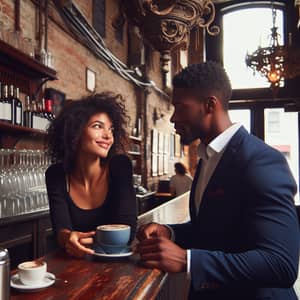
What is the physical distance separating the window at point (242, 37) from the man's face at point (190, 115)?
10.2 m

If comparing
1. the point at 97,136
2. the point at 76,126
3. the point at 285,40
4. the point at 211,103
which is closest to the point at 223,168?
the point at 211,103

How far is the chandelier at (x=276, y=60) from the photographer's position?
5984 mm

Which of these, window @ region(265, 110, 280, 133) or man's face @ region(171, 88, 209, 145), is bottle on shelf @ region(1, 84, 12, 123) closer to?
man's face @ region(171, 88, 209, 145)

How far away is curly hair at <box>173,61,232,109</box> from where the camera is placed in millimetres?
1317

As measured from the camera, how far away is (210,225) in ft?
4.08

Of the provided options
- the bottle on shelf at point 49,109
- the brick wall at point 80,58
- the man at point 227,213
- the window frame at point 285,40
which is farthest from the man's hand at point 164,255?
the window frame at point 285,40

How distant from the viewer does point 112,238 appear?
4.67ft

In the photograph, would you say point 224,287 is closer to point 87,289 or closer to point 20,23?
point 87,289

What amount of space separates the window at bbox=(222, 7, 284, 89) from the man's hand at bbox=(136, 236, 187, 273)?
10394mm

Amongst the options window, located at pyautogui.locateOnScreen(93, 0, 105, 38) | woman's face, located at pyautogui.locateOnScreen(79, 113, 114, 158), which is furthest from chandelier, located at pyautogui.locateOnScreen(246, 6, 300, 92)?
woman's face, located at pyautogui.locateOnScreen(79, 113, 114, 158)

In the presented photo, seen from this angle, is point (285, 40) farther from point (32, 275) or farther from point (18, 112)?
point (32, 275)

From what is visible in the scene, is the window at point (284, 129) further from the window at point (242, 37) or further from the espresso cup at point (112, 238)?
the espresso cup at point (112, 238)

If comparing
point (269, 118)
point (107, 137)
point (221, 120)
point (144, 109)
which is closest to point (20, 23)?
point (107, 137)

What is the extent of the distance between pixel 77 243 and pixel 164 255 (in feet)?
1.41
